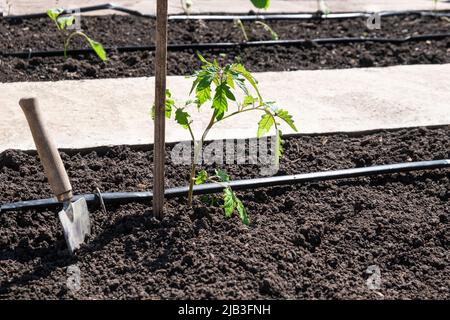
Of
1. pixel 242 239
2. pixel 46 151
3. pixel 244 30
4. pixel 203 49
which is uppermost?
pixel 244 30

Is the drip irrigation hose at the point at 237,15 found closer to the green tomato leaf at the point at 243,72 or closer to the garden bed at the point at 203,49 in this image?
the garden bed at the point at 203,49

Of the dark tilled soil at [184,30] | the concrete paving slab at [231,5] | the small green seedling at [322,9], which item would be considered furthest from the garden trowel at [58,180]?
the small green seedling at [322,9]

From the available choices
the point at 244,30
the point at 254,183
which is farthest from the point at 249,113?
the point at 244,30

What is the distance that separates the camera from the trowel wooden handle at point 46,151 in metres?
2.67

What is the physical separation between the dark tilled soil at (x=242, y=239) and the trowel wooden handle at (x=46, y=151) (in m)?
0.20

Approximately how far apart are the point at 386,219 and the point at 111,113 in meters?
1.65

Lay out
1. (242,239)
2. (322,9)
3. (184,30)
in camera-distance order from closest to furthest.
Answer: (242,239) → (184,30) → (322,9)

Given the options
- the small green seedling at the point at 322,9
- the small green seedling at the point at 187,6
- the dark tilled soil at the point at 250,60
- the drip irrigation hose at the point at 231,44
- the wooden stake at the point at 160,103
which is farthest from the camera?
the small green seedling at the point at 322,9

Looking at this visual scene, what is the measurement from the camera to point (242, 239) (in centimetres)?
293

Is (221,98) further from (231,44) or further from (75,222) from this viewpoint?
(231,44)

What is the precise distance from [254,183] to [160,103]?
28.0 inches

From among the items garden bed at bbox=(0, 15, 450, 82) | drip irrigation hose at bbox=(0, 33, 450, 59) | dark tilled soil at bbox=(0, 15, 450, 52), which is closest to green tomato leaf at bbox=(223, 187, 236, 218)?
garden bed at bbox=(0, 15, 450, 82)

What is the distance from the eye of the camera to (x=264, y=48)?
5.31m

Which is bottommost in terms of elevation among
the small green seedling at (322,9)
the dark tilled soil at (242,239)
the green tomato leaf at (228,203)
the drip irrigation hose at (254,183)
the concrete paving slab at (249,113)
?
the dark tilled soil at (242,239)
